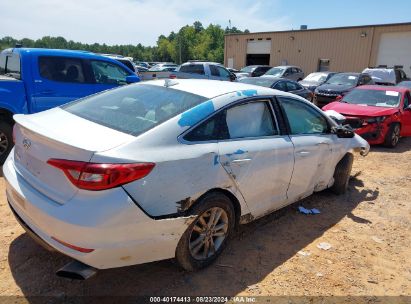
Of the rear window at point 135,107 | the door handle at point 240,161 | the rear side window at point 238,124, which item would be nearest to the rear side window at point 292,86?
the rear side window at point 238,124

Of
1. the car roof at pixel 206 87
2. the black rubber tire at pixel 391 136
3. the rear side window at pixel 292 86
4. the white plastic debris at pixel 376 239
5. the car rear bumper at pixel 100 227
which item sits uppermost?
the car roof at pixel 206 87

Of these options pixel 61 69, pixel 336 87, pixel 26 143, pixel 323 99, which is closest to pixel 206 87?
pixel 26 143

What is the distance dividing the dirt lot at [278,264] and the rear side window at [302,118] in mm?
1085

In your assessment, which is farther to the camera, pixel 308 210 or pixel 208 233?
pixel 308 210

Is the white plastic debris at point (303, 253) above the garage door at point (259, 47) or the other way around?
the other way around

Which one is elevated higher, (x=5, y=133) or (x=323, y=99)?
(x=5, y=133)

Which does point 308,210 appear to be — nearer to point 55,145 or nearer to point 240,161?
point 240,161

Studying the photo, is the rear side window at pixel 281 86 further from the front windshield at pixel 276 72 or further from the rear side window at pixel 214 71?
the front windshield at pixel 276 72

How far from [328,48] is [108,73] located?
2713 centimetres

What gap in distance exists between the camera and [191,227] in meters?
2.90

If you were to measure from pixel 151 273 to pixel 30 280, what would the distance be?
3.16 ft

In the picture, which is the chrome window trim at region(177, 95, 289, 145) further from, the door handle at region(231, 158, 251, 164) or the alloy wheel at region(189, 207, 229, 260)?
the alloy wheel at region(189, 207, 229, 260)

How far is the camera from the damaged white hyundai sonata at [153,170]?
2428 millimetres

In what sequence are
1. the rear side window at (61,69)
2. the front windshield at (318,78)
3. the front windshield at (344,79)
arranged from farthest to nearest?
the front windshield at (318,78)
the front windshield at (344,79)
the rear side window at (61,69)
